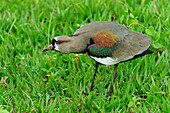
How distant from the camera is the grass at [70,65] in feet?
11.0

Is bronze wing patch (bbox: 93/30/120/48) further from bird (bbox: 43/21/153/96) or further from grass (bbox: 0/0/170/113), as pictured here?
grass (bbox: 0/0/170/113)

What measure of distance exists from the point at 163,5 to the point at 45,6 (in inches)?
84.5

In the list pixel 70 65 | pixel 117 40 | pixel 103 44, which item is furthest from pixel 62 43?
pixel 70 65

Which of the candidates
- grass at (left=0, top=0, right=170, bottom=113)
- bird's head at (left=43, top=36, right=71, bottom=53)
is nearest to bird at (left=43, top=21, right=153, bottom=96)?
bird's head at (left=43, top=36, right=71, bottom=53)

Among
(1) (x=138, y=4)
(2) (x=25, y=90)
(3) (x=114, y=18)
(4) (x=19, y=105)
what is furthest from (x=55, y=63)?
(1) (x=138, y=4)

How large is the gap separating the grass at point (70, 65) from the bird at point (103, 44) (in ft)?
1.62

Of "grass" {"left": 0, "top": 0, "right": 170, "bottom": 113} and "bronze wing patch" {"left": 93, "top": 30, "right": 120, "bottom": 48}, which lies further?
"grass" {"left": 0, "top": 0, "right": 170, "bottom": 113}

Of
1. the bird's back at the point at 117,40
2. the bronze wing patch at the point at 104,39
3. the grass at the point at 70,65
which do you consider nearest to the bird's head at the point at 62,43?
the bird's back at the point at 117,40

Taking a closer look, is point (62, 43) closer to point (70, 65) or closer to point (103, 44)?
point (103, 44)

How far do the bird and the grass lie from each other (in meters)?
0.49

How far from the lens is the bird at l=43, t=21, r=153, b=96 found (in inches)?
124

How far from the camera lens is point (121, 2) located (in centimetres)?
471

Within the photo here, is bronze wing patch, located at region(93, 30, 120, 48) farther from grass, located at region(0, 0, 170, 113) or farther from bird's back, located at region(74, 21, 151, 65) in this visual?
grass, located at region(0, 0, 170, 113)

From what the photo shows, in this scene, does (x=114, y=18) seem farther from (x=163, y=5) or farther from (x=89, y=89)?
(x=89, y=89)
